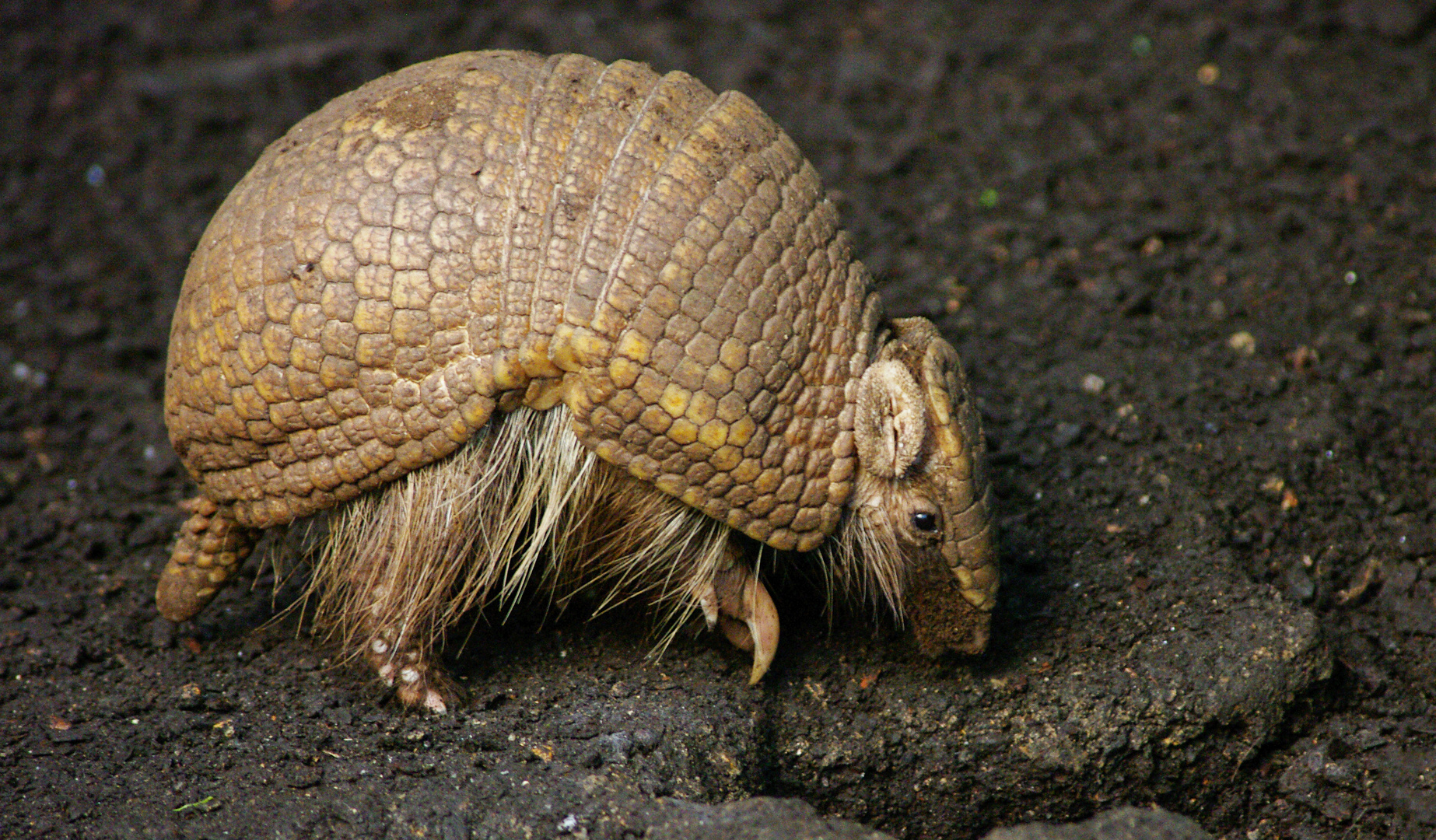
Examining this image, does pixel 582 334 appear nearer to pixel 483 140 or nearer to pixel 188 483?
pixel 483 140

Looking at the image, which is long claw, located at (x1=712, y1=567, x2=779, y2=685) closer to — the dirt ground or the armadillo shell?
the dirt ground

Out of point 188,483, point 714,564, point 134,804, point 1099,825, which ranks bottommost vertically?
point 188,483

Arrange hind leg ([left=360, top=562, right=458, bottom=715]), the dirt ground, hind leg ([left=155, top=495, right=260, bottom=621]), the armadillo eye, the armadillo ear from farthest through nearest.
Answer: hind leg ([left=155, top=495, right=260, bottom=621])
hind leg ([left=360, top=562, right=458, bottom=715])
the dirt ground
the armadillo eye
the armadillo ear

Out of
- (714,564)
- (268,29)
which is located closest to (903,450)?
A: (714,564)

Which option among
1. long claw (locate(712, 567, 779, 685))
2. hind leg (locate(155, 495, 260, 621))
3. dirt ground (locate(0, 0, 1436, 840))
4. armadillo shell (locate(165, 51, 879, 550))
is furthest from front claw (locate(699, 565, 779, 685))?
hind leg (locate(155, 495, 260, 621))

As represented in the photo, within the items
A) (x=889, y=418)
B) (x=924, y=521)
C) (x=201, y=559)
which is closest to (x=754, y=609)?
(x=924, y=521)

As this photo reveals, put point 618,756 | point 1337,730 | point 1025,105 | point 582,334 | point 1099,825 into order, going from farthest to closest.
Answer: point 1025,105, point 1337,730, point 618,756, point 582,334, point 1099,825

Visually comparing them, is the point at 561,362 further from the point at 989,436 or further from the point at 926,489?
the point at 989,436
